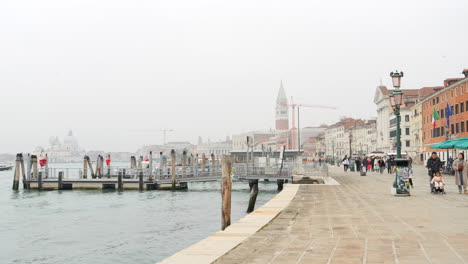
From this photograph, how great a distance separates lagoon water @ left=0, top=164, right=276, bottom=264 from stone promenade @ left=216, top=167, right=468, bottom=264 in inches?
247

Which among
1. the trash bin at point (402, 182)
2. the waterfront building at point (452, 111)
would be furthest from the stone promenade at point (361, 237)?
the waterfront building at point (452, 111)

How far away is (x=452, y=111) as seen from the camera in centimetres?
6438

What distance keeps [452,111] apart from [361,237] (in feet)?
198

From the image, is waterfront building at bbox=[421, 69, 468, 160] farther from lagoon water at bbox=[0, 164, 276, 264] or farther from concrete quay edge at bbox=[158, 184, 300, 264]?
concrete quay edge at bbox=[158, 184, 300, 264]

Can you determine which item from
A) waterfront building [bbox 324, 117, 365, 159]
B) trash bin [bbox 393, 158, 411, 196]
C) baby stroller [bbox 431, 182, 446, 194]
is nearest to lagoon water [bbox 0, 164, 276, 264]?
trash bin [bbox 393, 158, 411, 196]

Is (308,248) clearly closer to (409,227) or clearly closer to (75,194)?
(409,227)

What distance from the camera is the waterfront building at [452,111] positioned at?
5959cm

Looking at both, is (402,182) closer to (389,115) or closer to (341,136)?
(389,115)

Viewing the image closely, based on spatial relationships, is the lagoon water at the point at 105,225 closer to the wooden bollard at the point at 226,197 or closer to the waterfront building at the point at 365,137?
the wooden bollard at the point at 226,197

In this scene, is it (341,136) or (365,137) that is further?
(341,136)

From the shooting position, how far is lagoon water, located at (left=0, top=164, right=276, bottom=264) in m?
17.7

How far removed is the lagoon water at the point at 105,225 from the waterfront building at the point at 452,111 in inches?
1189

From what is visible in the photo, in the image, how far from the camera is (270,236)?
9484 millimetres

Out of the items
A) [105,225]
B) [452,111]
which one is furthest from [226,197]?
[452,111]
